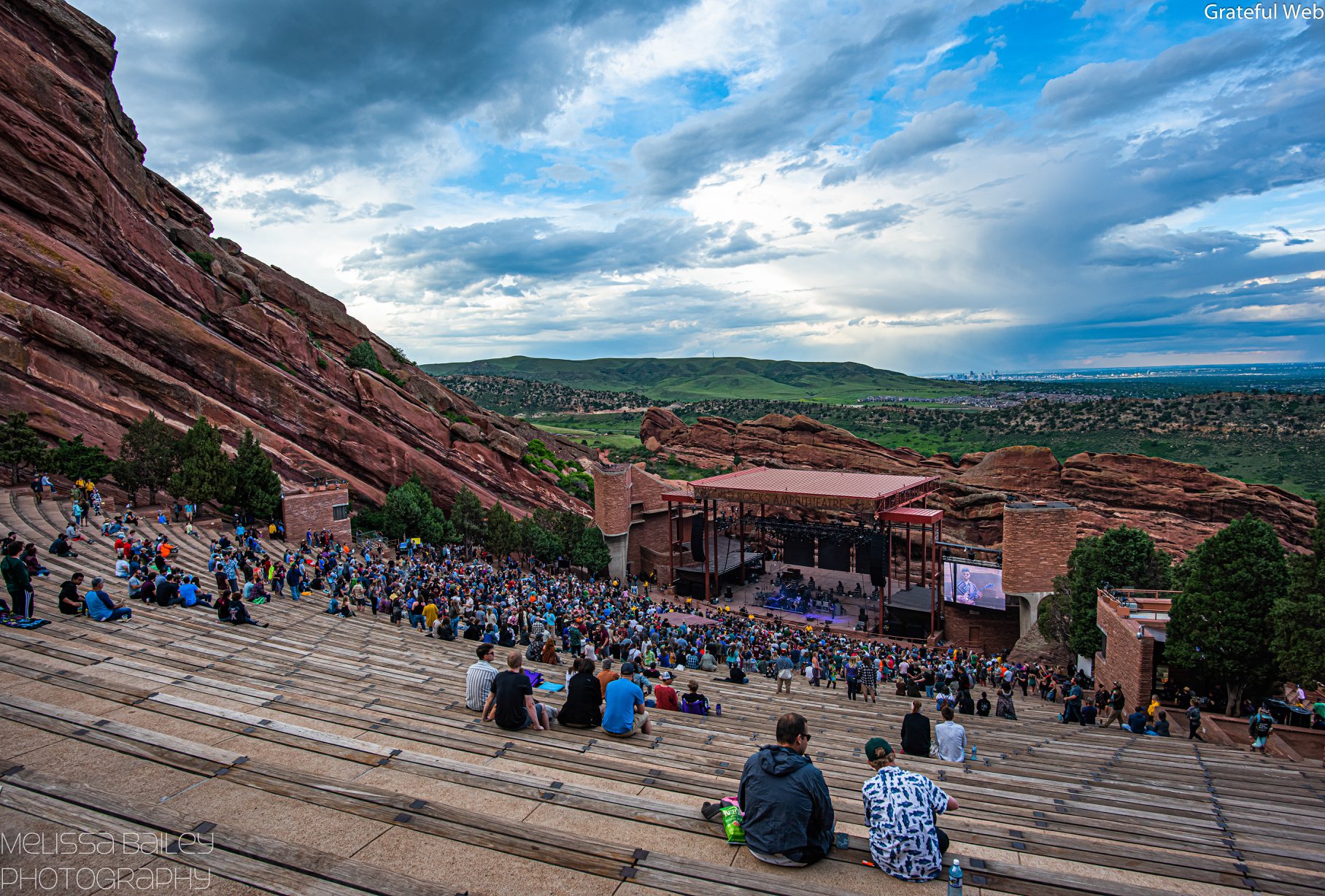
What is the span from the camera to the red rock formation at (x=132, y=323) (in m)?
33.9

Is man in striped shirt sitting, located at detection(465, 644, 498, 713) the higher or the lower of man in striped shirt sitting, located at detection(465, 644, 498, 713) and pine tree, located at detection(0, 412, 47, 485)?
the lower

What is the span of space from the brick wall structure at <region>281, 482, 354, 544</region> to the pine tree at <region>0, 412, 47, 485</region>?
9133 millimetres

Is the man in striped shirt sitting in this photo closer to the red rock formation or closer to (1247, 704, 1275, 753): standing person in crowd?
(1247, 704, 1275, 753): standing person in crowd

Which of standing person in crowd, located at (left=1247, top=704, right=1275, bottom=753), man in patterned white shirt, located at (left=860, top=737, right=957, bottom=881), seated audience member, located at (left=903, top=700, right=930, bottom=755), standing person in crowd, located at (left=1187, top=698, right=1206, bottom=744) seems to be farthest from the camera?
standing person in crowd, located at (left=1187, top=698, right=1206, bottom=744)

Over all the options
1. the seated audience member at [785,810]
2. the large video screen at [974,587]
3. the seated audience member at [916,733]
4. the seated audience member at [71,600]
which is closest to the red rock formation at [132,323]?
the seated audience member at [71,600]

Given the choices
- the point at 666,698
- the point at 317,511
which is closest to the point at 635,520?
the point at 317,511

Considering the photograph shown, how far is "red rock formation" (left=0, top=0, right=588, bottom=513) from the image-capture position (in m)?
33.9

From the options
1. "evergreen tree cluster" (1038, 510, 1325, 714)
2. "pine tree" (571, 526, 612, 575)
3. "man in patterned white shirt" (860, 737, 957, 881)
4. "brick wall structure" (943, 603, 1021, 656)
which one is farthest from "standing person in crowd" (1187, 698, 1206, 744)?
"pine tree" (571, 526, 612, 575)

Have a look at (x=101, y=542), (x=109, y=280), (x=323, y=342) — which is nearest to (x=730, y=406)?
(x=323, y=342)

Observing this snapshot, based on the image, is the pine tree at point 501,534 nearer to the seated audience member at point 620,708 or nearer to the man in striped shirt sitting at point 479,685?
the man in striped shirt sitting at point 479,685

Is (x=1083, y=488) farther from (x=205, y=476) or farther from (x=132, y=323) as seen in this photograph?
(x=132, y=323)

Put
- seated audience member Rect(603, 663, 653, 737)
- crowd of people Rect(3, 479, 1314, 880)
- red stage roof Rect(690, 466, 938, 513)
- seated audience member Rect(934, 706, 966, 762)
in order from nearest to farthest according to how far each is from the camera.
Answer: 1. crowd of people Rect(3, 479, 1314, 880)
2. seated audience member Rect(603, 663, 653, 737)
3. seated audience member Rect(934, 706, 966, 762)
4. red stage roof Rect(690, 466, 938, 513)

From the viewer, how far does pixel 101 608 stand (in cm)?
1123

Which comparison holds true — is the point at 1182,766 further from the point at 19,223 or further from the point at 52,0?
the point at 52,0
